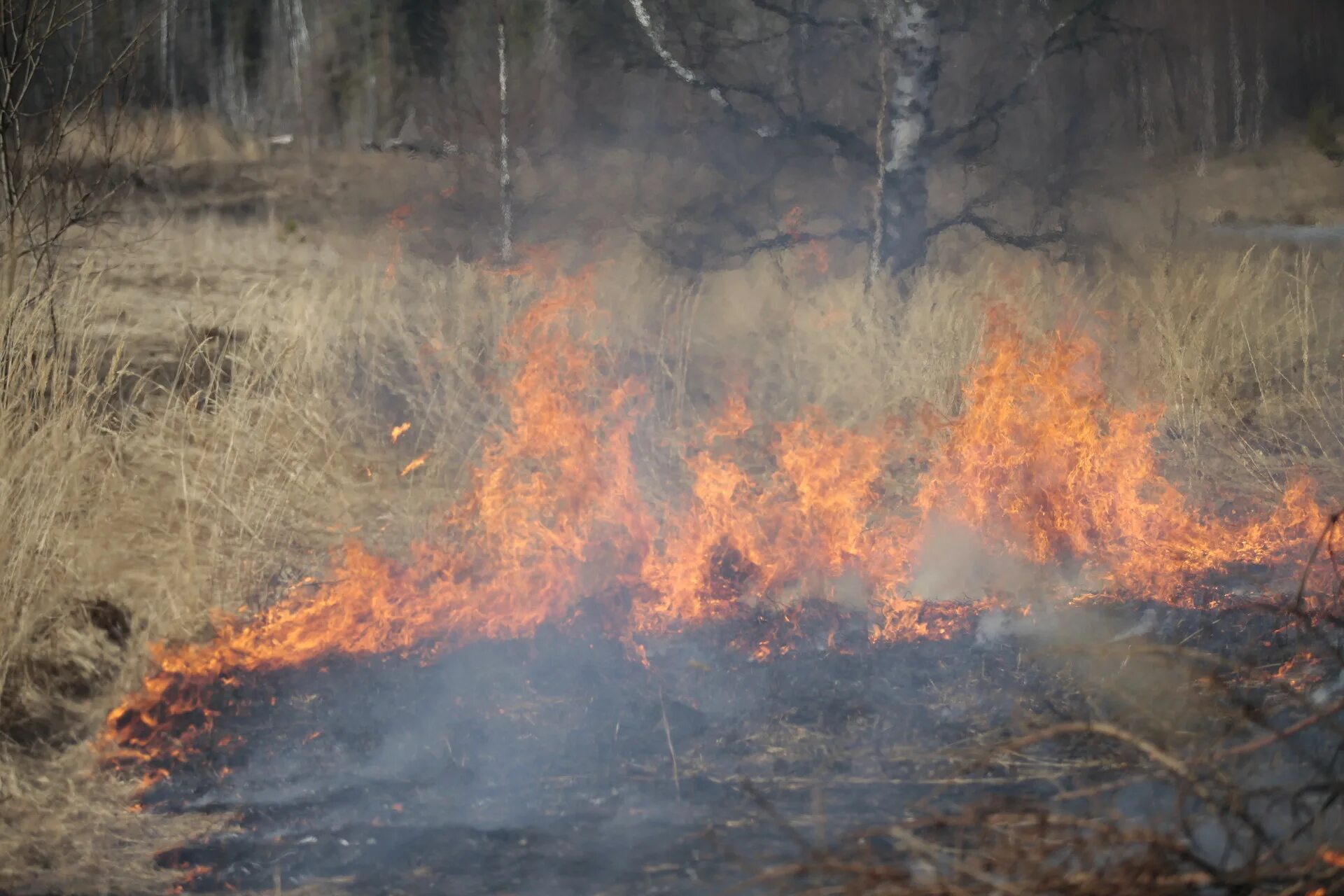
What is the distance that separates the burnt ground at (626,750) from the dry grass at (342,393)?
505 millimetres

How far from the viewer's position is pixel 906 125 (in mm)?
7891

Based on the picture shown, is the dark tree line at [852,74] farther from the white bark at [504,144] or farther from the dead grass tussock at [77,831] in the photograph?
the dead grass tussock at [77,831]

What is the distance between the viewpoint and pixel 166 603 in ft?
15.6

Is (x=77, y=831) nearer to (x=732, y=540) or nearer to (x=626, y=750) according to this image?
(x=626, y=750)

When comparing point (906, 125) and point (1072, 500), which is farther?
point (906, 125)

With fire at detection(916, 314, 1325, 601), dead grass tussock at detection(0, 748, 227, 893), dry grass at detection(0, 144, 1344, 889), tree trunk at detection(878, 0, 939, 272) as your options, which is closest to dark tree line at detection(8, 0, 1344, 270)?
tree trunk at detection(878, 0, 939, 272)

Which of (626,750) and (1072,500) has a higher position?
(1072,500)

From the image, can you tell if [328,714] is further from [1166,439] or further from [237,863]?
[1166,439]

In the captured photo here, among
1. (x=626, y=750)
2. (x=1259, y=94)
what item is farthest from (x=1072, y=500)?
(x=1259, y=94)

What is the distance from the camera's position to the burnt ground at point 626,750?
342cm

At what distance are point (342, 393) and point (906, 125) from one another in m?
4.16

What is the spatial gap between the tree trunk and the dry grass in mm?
307

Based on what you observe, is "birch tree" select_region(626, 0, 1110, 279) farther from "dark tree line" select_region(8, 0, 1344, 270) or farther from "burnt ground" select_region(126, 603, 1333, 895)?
"burnt ground" select_region(126, 603, 1333, 895)

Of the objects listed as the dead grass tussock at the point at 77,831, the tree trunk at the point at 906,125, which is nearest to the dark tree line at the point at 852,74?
the tree trunk at the point at 906,125
